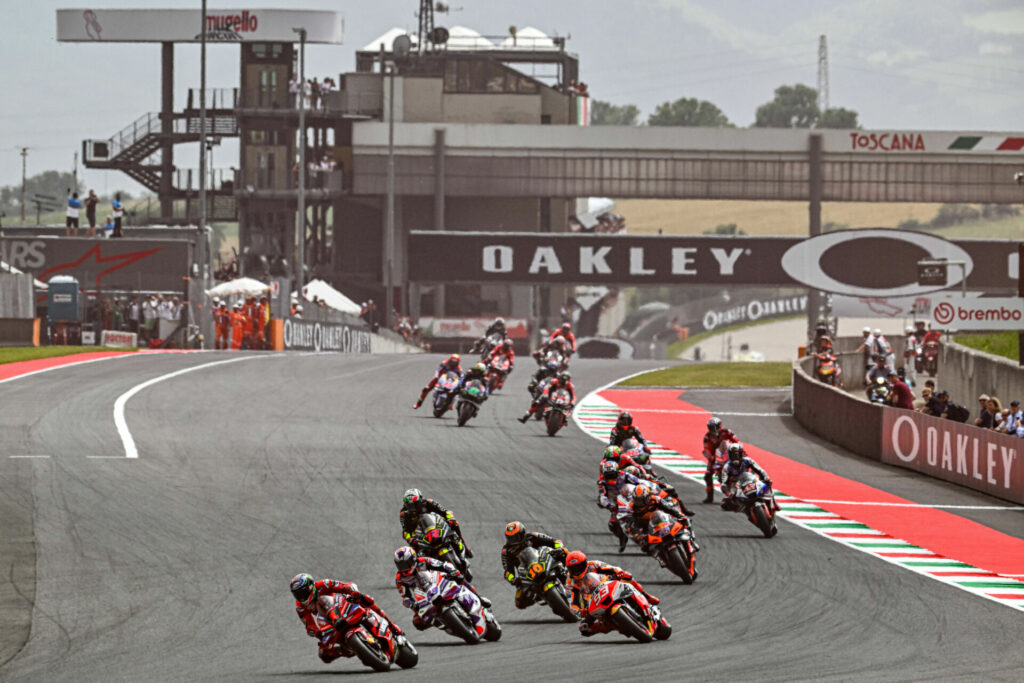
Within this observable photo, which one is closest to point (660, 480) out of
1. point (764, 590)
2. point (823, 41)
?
point (764, 590)

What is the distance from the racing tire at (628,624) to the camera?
1322 centimetres

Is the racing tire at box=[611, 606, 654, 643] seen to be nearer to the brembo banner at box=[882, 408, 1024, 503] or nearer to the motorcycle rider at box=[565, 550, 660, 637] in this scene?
the motorcycle rider at box=[565, 550, 660, 637]

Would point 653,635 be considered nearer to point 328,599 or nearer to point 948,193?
point 328,599

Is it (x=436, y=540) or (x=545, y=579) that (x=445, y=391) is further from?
(x=436, y=540)

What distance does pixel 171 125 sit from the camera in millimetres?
81000

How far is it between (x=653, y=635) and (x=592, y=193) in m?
70.0

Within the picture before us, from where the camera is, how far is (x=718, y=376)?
153ft

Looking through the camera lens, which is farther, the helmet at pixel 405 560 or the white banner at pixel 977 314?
the white banner at pixel 977 314

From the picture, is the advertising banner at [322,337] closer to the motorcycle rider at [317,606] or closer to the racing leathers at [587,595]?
the racing leathers at [587,595]

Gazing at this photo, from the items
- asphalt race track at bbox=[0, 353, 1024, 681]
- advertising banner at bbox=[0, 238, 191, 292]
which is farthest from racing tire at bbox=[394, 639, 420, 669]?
advertising banner at bbox=[0, 238, 191, 292]

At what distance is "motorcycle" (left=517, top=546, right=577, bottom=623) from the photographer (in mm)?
14133

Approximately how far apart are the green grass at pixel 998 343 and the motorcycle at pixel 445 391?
15.2 m

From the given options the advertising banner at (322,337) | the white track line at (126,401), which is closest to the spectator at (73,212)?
the advertising banner at (322,337)

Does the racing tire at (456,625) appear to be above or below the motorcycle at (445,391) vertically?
below
